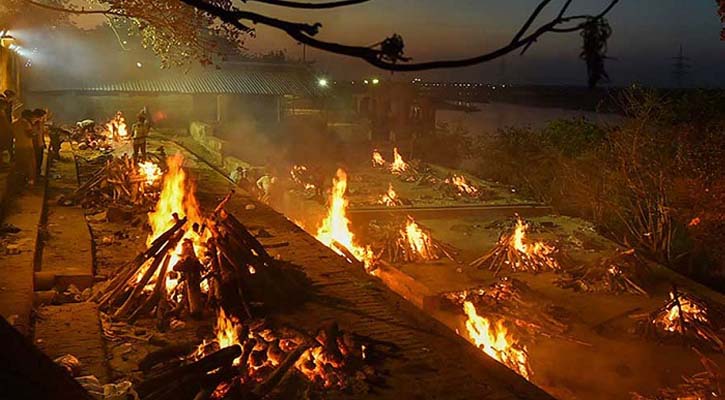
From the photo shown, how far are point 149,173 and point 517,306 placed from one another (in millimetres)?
9805

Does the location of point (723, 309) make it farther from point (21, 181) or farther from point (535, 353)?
point (21, 181)

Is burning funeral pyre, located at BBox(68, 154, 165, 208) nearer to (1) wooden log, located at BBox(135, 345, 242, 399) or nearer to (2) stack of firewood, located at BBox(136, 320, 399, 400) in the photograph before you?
(2) stack of firewood, located at BBox(136, 320, 399, 400)

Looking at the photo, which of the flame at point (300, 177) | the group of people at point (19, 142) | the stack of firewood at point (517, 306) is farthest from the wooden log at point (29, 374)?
the flame at point (300, 177)

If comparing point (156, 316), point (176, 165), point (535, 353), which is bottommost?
point (535, 353)

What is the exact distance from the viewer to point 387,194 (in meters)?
20.7

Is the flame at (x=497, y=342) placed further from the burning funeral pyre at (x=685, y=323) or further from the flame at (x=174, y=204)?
the flame at (x=174, y=204)

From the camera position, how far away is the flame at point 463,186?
21.8m

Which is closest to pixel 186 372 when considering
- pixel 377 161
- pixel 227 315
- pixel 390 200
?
pixel 227 315

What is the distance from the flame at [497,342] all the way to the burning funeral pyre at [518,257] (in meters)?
2.88

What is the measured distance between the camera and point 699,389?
891cm

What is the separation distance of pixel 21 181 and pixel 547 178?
1784cm

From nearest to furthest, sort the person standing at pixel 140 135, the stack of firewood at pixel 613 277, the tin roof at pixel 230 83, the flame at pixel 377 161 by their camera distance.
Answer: the stack of firewood at pixel 613 277, the person standing at pixel 140 135, the flame at pixel 377 161, the tin roof at pixel 230 83

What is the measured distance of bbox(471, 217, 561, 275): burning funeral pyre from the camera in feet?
47.7

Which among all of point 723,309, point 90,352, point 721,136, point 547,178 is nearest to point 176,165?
point 90,352
